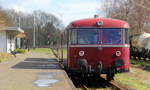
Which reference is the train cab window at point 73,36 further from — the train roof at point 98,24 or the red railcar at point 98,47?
the train roof at point 98,24

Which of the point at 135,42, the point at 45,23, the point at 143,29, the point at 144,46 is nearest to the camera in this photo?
the point at 144,46

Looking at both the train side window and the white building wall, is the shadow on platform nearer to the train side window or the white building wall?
the train side window

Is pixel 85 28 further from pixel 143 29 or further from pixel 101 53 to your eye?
pixel 143 29

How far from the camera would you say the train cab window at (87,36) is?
18359 mm

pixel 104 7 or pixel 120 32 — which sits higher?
pixel 104 7

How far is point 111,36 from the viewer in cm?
1845

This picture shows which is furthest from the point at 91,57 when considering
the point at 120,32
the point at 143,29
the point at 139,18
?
the point at 143,29

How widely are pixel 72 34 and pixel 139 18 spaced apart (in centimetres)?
3583

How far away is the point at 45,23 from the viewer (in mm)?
127812

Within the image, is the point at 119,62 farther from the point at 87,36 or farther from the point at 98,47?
the point at 87,36

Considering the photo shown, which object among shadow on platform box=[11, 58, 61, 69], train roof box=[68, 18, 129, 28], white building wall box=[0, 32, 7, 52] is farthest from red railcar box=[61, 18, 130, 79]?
white building wall box=[0, 32, 7, 52]

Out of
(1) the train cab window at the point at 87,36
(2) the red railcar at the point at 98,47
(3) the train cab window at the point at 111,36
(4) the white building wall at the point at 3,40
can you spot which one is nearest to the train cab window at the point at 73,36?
(2) the red railcar at the point at 98,47

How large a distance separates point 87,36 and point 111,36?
111 centimetres

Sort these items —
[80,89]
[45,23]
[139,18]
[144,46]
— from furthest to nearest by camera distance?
1. [45,23]
2. [139,18]
3. [144,46]
4. [80,89]
